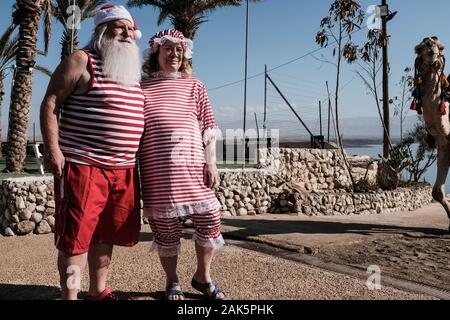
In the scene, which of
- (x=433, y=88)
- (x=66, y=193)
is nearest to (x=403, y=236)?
(x=433, y=88)

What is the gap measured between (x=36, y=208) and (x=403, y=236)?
4300 millimetres

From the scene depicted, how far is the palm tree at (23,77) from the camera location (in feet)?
32.0

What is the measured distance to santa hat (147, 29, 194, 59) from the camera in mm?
2760

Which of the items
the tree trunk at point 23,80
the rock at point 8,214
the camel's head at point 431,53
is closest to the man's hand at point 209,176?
the rock at point 8,214

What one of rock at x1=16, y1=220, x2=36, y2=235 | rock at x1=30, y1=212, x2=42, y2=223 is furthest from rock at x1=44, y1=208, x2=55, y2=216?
rock at x1=16, y1=220, x2=36, y2=235

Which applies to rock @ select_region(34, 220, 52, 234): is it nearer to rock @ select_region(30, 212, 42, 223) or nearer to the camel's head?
rock @ select_region(30, 212, 42, 223)

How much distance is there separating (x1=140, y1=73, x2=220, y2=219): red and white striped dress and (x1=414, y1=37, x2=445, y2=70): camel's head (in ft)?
11.9

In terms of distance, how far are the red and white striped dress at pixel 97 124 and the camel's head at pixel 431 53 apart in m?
4.10

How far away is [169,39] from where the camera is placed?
275 centimetres

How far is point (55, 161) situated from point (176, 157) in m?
0.67

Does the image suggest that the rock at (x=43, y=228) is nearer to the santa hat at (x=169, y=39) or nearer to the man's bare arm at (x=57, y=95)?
the santa hat at (x=169, y=39)

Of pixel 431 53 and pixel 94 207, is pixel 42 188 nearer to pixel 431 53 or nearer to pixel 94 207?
pixel 94 207

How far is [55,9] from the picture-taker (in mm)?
15055

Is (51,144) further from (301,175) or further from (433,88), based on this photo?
(301,175)
